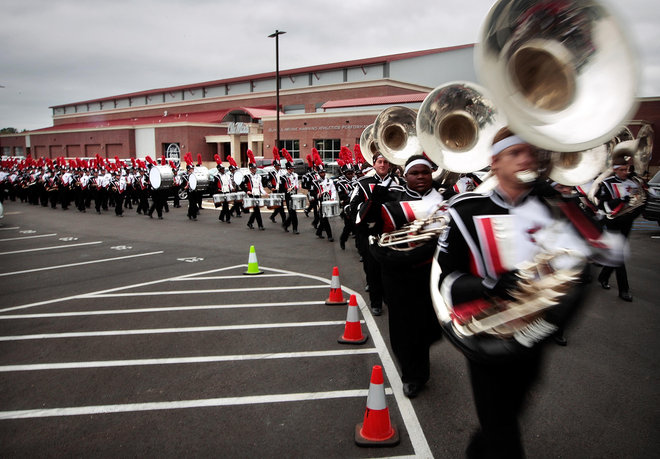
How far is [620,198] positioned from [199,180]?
17910mm

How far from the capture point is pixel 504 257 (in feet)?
7.84

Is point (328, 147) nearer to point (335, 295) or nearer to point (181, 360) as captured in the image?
point (335, 295)

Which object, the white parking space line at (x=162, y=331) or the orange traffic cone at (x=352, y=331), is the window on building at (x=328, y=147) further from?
the orange traffic cone at (x=352, y=331)

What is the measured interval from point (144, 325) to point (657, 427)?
5.58 metres

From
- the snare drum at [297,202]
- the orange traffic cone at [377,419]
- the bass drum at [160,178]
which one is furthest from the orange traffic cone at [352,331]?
the bass drum at [160,178]

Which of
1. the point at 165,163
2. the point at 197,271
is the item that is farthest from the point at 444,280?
the point at 165,163

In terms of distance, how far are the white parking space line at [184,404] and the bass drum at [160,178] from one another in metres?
15.5

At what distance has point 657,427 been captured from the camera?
11.4ft

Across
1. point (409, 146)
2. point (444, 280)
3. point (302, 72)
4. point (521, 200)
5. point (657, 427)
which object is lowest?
point (657, 427)

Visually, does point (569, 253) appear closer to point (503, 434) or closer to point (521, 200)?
point (521, 200)

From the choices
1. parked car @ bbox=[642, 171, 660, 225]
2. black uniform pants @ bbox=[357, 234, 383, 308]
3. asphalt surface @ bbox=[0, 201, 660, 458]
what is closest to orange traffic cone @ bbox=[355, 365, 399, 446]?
asphalt surface @ bbox=[0, 201, 660, 458]

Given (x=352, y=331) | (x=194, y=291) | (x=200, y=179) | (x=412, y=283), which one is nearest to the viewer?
(x=412, y=283)

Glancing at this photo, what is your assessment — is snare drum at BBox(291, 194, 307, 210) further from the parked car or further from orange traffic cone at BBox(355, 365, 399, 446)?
orange traffic cone at BBox(355, 365, 399, 446)

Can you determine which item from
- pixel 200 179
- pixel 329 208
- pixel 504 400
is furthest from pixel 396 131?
pixel 200 179
